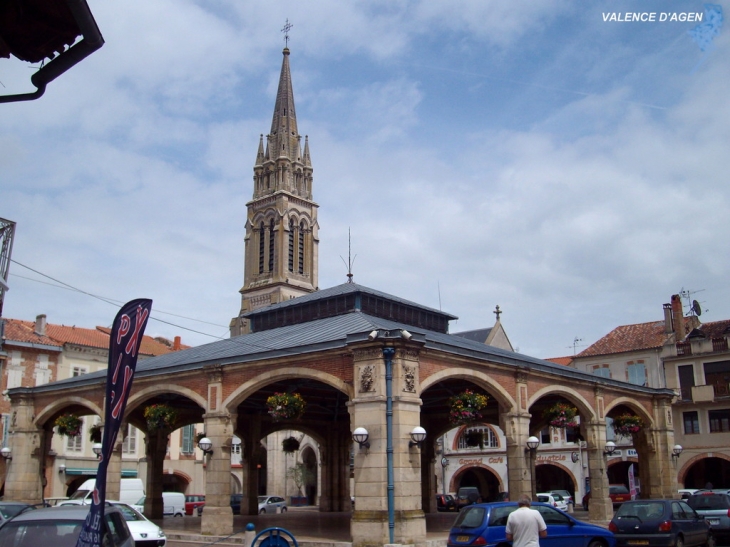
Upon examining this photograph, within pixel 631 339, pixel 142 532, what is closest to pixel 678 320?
pixel 631 339

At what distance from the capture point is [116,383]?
29.3 ft

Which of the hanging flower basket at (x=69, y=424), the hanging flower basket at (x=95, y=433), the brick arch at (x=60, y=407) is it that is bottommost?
the hanging flower basket at (x=95, y=433)

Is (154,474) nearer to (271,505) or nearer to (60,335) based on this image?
(271,505)

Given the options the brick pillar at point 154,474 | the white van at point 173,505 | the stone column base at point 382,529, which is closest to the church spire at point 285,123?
the white van at point 173,505

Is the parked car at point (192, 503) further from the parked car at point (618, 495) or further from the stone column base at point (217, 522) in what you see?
the parked car at point (618, 495)

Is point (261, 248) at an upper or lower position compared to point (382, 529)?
upper

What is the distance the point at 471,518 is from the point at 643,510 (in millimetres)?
5597

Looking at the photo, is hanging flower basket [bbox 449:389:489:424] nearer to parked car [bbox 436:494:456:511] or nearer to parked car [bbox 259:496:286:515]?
parked car [bbox 436:494:456:511]

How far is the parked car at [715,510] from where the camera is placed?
21422 millimetres

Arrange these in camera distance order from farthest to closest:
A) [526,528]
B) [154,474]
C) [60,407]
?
[154,474], [60,407], [526,528]

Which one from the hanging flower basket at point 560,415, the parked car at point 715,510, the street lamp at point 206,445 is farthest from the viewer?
the hanging flower basket at point 560,415

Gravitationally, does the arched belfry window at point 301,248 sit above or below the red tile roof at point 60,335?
above

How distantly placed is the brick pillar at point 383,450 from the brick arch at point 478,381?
1109 mm

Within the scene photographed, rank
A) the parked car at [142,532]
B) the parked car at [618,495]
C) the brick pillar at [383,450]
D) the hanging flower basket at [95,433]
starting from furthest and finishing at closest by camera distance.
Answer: the parked car at [618,495], the hanging flower basket at [95,433], the brick pillar at [383,450], the parked car at [142,532]
